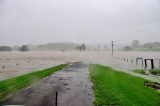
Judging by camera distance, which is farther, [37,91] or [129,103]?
[37,91]

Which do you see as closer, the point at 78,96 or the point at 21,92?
the point at 78,96

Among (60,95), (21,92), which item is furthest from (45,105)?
(21,92)

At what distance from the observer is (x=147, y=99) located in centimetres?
1814

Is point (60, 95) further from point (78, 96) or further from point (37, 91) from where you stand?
point (37, 91)

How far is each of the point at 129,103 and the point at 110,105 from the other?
1.50m

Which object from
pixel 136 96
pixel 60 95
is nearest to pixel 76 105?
pixel 60 95

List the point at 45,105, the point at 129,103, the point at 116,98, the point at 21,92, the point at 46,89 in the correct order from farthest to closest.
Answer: the point at 46,89 < the point at 21,92 < the point at 116,98 < the point at 129,103 < the point at 45,105

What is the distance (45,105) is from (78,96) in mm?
3748

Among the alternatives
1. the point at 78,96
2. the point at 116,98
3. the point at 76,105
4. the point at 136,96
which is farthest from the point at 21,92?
the point at 136,96

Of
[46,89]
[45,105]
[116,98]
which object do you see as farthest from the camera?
[46,89]

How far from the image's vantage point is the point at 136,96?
1902cm

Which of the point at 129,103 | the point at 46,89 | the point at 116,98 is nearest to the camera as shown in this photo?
the point at 129,103

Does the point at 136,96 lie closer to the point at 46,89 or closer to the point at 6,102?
the point at 46,89

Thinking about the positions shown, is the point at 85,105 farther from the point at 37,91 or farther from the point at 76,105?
the point at 37,91
